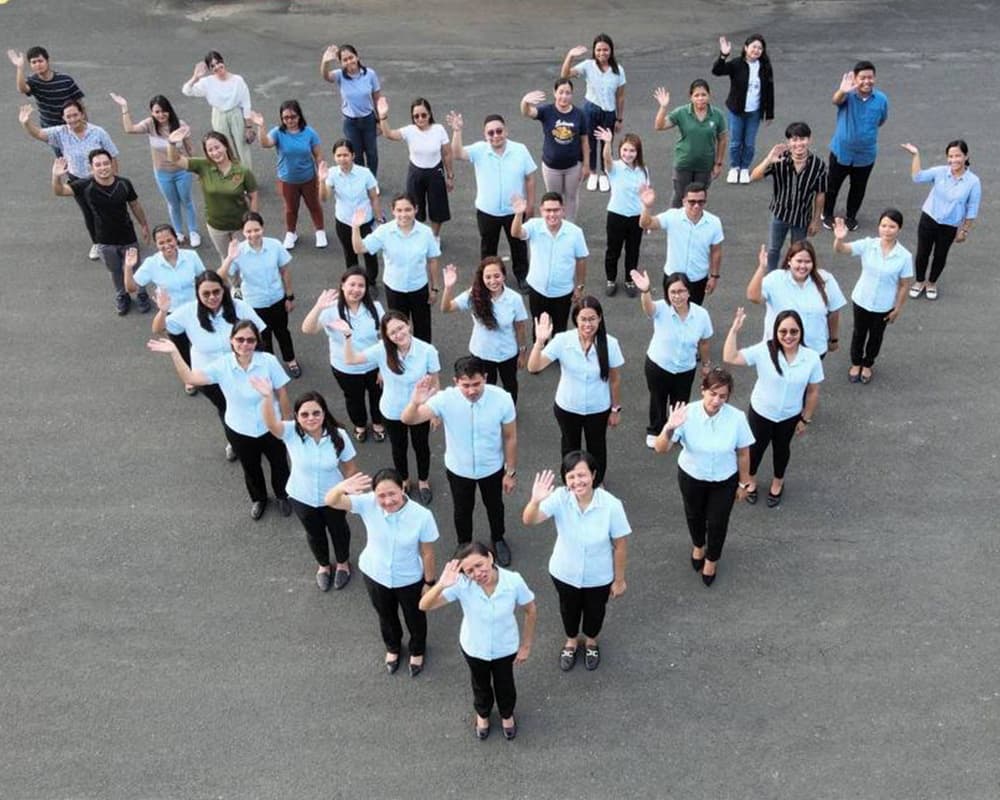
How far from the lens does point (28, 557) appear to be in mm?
7352

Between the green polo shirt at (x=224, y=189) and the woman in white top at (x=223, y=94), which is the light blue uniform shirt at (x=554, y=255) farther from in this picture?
the woman in white top at (x=223, y=94)

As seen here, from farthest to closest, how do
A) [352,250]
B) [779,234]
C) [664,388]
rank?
[352,250]
[779,234]
[664,388]

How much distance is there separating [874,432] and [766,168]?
9.43ft

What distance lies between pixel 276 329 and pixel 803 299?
14.9ft

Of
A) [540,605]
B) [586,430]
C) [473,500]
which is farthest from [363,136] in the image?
[540,605]

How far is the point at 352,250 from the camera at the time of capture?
32.8 ft

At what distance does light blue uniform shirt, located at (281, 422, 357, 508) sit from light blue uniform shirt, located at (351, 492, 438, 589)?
0.63m

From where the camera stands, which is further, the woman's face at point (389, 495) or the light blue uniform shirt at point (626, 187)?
the light blue uniform shirt at point (626, 187)

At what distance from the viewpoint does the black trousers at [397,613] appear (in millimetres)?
5949

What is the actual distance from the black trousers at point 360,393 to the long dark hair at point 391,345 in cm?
92

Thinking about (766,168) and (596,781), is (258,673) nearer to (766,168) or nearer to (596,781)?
(596,781)

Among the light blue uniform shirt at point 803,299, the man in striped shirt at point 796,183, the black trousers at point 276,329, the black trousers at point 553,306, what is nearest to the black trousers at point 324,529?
the black trousers at point 276,329

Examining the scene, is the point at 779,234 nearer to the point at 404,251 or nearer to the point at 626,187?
the point at 626,187

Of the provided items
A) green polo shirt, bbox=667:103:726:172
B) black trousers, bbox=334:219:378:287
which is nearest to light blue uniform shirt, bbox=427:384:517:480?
black trousers, bbox=334:219:378:287
